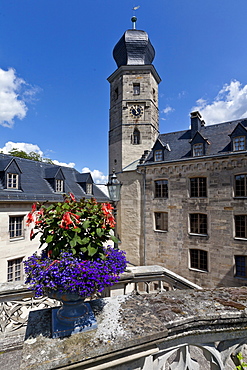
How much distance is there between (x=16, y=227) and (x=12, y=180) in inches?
114

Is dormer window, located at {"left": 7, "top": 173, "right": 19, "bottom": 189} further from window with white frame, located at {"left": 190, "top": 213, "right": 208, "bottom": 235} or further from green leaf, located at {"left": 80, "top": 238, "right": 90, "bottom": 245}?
window with white frame, located at {"left": 190, "top": 213, "right": 208, "bottom": 235}

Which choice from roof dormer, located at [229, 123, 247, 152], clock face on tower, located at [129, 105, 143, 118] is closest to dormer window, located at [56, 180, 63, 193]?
clock face on tower, located at [129, 105, 143, 118]

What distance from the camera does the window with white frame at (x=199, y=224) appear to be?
13.7m

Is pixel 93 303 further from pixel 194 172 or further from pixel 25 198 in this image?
pixel 194 172

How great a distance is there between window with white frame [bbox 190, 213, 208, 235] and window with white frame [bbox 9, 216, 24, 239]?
38.0 feet

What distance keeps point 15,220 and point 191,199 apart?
11791 mm

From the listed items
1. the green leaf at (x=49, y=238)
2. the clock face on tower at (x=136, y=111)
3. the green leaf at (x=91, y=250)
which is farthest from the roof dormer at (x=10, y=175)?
the clock face on tower at (x=136, y=111)

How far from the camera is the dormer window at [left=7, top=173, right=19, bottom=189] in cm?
1141

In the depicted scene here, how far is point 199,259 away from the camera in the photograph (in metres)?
13.7

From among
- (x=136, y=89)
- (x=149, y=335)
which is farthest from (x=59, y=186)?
(x=149, y=335)

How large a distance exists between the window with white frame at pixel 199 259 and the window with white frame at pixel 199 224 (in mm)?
1365

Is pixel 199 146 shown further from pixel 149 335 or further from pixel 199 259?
pixel 149 335

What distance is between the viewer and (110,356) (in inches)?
46.2

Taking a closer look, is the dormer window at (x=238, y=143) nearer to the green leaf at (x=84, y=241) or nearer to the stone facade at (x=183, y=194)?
the stone facade at (x=183, y=194)
